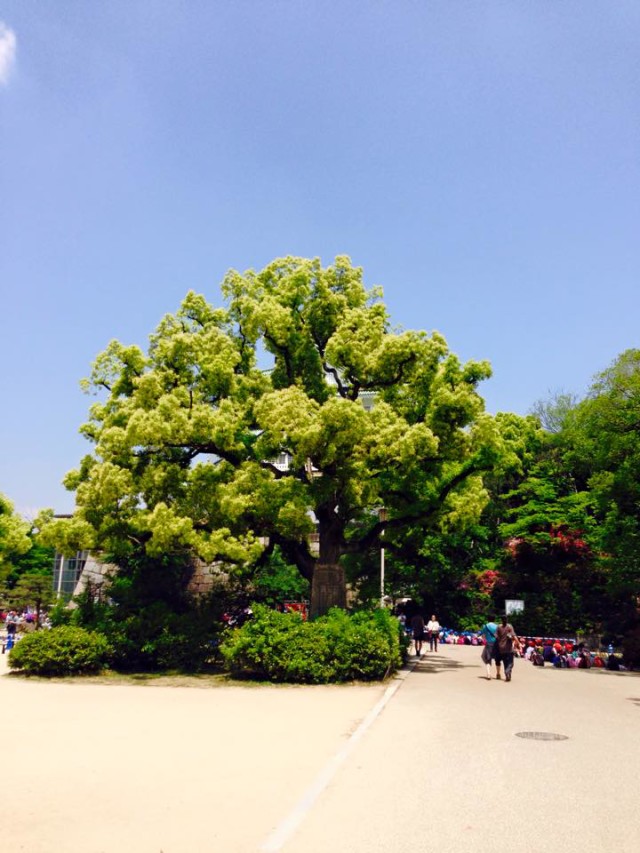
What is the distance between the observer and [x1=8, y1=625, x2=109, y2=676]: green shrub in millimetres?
17469

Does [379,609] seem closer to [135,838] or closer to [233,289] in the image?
[233,289]

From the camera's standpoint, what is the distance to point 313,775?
7.34 meters

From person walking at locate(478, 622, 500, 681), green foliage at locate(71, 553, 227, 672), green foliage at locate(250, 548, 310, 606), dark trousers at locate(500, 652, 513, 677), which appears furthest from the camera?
green foliage at locate(250, 548, 310, 606)

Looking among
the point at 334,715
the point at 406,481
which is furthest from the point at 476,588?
the point at 334,715

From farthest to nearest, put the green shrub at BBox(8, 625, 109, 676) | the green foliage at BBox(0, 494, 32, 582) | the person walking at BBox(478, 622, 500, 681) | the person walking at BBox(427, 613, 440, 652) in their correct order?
the green foliage at BBox(0, 494, 32, 582)
the person walking at BBox(427, 613, 440, 652)
the person walking at BBox(478, 622, 500, 681)
the green shrub at BBox(8, 625, 109, 676)

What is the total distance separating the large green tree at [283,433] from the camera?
18078 millimetres

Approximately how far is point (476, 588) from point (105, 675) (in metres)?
28.3

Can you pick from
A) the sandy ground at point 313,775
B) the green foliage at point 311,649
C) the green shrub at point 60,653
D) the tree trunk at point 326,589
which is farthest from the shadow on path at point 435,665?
the green shrub at point 60,653

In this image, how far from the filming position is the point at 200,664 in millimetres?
18984

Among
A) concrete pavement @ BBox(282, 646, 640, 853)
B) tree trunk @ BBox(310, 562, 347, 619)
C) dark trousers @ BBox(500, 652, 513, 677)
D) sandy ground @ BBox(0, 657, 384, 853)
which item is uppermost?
tree trunk @ BBox(310, 562, 347, 619)

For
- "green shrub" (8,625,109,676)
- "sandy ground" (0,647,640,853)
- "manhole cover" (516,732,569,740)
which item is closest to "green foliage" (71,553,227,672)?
"green shrub" (8,625,109,676)

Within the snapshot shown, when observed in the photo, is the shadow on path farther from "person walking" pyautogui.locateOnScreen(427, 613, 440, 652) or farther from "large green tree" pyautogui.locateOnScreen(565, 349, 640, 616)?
"large green tree" pyautogui.locateOnScreen(565, 349, 640, 616)

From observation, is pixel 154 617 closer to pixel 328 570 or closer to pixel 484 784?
pixel 328 570

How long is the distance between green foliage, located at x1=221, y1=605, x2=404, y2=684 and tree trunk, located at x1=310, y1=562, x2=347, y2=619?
70.2 inches
